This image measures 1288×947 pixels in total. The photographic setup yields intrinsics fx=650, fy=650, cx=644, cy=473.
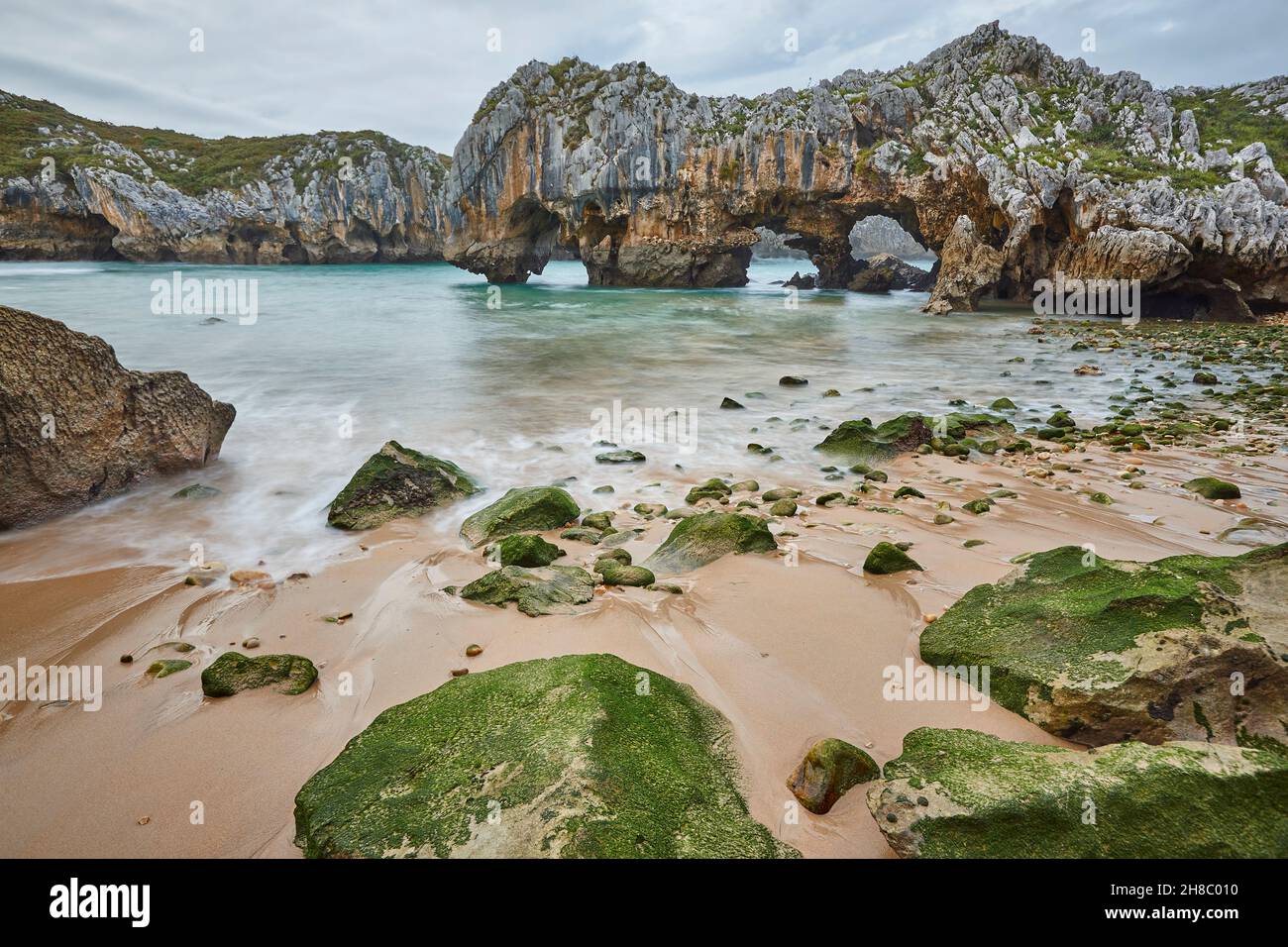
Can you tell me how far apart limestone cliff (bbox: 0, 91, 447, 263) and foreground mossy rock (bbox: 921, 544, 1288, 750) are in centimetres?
7917

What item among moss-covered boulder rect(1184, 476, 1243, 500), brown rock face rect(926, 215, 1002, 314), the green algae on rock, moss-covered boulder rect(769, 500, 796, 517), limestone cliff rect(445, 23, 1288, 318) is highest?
limestone cliff rect(445, 23, 1288, 318)

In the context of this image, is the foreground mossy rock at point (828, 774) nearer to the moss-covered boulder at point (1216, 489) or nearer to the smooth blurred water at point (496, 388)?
the smooth blurred water at point (496, 388)

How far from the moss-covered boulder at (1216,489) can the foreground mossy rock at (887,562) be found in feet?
12.4

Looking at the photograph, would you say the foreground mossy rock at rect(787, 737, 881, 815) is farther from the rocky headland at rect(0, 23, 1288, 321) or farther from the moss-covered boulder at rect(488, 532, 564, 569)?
the rocky headland at rect(0, 23, 1288, 321)

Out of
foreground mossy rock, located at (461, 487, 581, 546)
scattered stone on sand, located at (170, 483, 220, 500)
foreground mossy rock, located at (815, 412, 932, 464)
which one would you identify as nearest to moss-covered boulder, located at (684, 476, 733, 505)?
foreground mossy rock, located at (461, 487, 581, 546)

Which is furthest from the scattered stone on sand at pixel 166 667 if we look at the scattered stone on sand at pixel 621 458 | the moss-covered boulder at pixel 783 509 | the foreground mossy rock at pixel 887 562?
the scattered stone on sand at pixel 621 458

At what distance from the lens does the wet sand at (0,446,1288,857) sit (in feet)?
8.70

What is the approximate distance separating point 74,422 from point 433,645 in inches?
206

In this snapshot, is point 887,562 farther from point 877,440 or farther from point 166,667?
point 166,667

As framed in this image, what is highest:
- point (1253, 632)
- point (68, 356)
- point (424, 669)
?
point (68, 356)

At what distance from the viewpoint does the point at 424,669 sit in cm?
369
